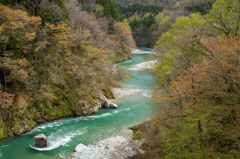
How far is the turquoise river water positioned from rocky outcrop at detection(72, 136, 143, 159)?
891 mm

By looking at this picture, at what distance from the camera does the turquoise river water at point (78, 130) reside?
14781 mm

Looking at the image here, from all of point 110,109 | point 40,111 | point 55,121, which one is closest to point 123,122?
point 110,109

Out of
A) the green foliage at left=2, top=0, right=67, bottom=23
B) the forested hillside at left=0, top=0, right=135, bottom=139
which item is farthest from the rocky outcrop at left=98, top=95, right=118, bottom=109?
the green foliage at left=2, top=0, right=67, bottom=23

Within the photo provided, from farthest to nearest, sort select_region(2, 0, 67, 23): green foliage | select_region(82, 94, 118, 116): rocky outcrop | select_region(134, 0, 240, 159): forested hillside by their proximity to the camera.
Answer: select_region(2, 0, 67, 23): green foliage
select_region(82, 94, 118, 116): rocky outcrop
select_region(134, 0, 240, 159): forested hillside

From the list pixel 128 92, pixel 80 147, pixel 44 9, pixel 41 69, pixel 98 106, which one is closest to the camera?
pixel 80 147

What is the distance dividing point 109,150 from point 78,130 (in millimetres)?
4988

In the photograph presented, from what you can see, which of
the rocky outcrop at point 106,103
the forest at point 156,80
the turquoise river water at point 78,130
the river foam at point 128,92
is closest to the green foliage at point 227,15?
the forest at point 156,80

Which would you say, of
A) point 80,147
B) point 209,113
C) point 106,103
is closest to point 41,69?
point 106,103

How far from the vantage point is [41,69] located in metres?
22.3

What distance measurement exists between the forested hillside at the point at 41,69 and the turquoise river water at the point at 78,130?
1299 mm

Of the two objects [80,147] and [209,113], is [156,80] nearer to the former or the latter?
[80,147]

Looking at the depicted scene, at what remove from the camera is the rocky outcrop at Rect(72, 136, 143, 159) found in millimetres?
14500

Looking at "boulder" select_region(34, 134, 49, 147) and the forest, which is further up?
the forest

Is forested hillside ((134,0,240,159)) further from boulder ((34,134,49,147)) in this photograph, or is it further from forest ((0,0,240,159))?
boulder ((34,134,49,147))
